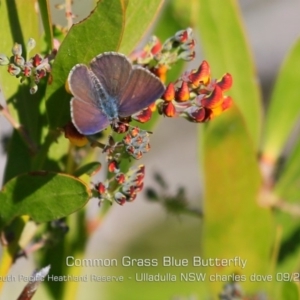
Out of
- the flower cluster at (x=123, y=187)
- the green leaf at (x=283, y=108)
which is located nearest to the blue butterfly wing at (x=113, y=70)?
the flower cluster at (x=123, y=187)

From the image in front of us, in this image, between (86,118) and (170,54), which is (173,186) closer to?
(170,54)

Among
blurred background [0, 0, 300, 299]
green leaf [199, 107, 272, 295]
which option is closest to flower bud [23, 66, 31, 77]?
green leaf [199, 107, 272, 295]

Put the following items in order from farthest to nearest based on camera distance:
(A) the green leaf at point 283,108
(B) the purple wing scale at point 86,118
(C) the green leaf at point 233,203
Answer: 1. (A) the green leaf at point 283,108
2. (C) the green leaf at point 233,203
3. (B) the purple wing scale at point 86,118

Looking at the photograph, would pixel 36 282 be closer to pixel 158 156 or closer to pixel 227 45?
pixel 227 45

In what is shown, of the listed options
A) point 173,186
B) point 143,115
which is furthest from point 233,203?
point 173,186

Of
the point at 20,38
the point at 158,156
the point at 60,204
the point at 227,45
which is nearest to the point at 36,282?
the point at 60,204

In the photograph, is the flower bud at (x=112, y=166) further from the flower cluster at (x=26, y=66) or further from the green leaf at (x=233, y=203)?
the green leaf at (x=233, y=203)

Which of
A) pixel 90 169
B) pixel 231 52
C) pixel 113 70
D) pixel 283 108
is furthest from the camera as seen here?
pixel 283 108
